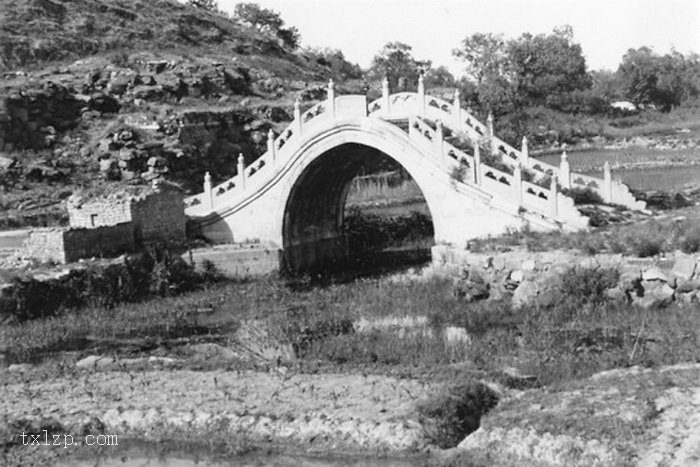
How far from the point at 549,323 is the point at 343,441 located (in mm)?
6999

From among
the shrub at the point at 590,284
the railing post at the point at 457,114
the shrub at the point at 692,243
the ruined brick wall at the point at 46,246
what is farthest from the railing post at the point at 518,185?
the ruined brick wall at the point at 46,246

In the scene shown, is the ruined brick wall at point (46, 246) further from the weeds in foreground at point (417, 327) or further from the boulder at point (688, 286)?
the boulder at point (688, 286)

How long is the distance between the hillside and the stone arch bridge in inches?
194

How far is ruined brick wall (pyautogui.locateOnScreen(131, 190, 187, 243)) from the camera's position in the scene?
24.6m

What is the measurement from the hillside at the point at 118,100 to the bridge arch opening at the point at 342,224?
19.5 feet

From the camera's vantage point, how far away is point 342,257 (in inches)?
1212

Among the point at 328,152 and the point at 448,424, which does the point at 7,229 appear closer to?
the point at 328,152

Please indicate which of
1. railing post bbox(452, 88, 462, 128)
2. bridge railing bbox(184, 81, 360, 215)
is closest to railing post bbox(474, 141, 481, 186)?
railing post bbox(452, 88, 462, 128)

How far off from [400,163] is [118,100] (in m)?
17.2

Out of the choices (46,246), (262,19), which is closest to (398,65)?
(262,19)

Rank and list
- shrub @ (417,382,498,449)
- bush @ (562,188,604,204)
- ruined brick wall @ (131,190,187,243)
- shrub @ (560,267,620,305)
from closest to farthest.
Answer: shrub @ (417,382,498,449) < shrub @ (560,267,620,305) < bush @ (562,188,604,204) < ruined brick wall @ (131,190,187,243)

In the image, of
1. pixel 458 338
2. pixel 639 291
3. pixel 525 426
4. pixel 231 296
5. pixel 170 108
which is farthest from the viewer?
pixel 170 108

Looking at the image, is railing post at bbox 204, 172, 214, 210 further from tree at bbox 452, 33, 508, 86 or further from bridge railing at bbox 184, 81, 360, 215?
tree at bbox 452, 33, 508, 86

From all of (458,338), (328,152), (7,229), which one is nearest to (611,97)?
(328,152)
